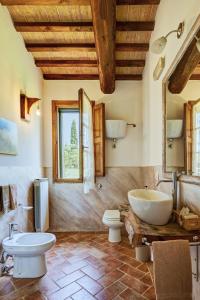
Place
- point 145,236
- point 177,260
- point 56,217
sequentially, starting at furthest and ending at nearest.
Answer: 1. point 56,217
2. point 145,236
3. point 177,260

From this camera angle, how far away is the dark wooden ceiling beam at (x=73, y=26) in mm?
2723

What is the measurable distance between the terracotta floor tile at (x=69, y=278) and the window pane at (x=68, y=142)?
1800 mm

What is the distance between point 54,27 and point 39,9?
0.87 feet

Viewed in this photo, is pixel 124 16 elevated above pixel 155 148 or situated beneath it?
elevated above

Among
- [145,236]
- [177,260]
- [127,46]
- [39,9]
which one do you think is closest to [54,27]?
[39,9]

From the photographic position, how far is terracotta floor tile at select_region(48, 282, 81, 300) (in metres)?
2.00

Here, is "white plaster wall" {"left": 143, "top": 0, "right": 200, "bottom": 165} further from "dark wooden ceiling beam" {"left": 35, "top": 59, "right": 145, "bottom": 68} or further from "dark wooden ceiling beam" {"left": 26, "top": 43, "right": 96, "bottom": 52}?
"dark wooden ceiling beam" {"left": 26, "top": 43, "right": 96, "bottom": 52}

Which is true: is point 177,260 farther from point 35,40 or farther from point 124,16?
point 35,40

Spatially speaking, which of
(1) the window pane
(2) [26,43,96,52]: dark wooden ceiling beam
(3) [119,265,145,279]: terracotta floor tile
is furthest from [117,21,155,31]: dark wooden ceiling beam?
(3) [119,265,145,279]: terracotta floor tile

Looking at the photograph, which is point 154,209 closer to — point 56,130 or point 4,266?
point 4,266

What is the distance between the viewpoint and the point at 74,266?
2.61 meters

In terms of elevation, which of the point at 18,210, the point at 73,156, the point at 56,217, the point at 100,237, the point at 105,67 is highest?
the point at 105,67

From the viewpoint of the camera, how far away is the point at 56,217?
3809mm

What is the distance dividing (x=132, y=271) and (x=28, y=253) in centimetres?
117
